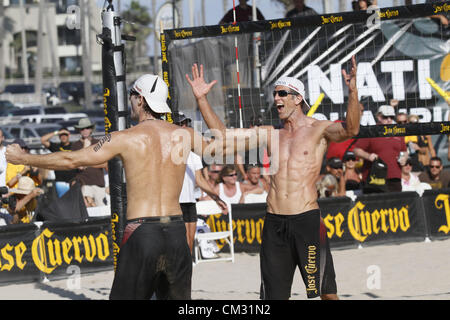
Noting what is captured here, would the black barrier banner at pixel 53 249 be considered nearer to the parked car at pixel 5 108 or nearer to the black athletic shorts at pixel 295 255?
the black athletic shorts at pixel 295 255

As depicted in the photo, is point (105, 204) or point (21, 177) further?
point (105, 204)

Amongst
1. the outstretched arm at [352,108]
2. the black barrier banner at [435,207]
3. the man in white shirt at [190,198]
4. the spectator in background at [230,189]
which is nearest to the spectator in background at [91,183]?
the spectator in background at [230,189]

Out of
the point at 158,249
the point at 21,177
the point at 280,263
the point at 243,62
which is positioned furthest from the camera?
the point at 21,177

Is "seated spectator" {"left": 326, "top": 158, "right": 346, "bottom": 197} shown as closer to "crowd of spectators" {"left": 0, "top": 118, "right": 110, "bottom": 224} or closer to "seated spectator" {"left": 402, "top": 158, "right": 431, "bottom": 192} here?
"seated spectator" {"left": 402, "top": 158, "right": 431, "bottom": 192}

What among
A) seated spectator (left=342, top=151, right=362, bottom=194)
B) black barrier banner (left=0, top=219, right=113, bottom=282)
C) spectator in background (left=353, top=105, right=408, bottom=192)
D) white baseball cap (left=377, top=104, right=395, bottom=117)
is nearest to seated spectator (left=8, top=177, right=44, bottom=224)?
black barrier banner (left=0, top=219, right=113, bottom=282)

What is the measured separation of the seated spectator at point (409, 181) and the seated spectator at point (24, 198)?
17.4 ft

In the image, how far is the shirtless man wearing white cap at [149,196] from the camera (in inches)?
182

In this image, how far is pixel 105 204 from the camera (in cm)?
1161

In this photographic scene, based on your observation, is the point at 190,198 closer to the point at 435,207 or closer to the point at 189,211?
the point at 189,211

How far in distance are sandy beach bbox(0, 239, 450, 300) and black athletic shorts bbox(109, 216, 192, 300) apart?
3.19 m

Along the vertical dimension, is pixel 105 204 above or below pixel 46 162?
below
